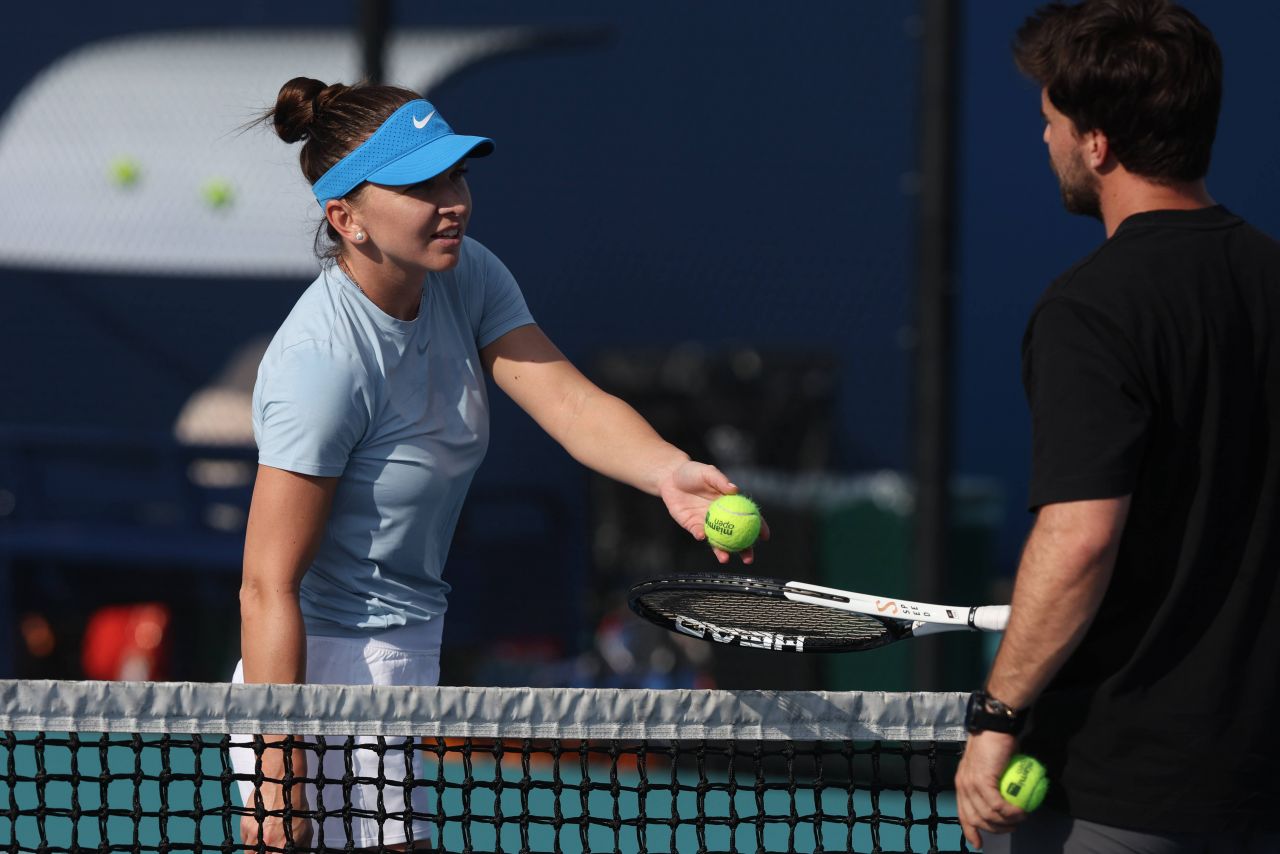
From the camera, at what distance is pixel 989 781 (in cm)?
164

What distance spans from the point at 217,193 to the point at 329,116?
3.80 meters

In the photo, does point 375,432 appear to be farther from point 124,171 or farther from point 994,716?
point 124,171

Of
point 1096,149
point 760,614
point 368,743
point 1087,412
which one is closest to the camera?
point 1087,412

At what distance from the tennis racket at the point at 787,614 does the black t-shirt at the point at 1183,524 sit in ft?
1.08

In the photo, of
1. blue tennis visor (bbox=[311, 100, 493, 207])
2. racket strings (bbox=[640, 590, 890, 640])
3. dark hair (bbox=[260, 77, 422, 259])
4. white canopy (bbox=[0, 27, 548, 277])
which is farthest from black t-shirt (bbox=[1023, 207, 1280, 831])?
white canopy (bbox=[0, 27, 548, 277])

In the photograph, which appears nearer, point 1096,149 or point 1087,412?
point 1087,412

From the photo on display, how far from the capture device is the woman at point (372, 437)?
2033 millimetres

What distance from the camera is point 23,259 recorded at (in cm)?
595

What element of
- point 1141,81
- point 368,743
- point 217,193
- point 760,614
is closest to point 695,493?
point 760,614

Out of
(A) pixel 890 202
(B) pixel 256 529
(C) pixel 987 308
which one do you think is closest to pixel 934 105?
(A) pixel 890 202

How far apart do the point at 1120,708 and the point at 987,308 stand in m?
5.08

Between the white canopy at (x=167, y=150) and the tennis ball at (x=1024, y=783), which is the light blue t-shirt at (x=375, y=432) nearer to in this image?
the tennis ball at (x=1024, y=783)

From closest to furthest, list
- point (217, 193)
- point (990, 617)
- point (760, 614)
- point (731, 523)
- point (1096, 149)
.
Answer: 1. point (1096, 149)
2. point (990, 617)
3. point (731, 523)
4. point (760, 614)
5. point (217, 193)

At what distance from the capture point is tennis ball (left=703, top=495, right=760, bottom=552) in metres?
2.09
